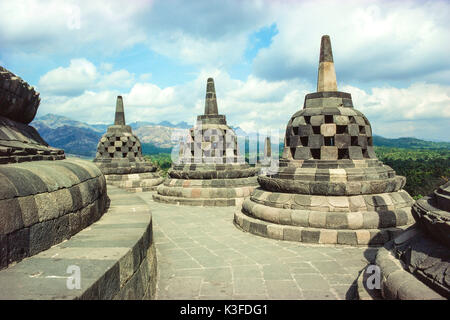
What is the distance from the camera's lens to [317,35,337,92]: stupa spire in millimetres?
7316

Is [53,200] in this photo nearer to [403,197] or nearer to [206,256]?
[206,256]

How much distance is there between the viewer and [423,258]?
277 cm

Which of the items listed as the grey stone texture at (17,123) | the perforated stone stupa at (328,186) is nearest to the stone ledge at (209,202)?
the perforated stone stupa at (328,186)

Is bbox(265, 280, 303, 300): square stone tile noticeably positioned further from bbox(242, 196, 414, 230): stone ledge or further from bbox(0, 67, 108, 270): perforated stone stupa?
bbox(0, 67, 108, 270): perforated stone stupa

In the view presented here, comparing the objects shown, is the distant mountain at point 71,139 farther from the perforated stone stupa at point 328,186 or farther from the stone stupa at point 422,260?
the stone stupa at point 422,260

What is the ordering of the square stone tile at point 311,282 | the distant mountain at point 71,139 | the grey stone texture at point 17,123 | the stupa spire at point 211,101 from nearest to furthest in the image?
1. the grey stone texture at point 17,123
2. the square stone tile at point 311,282
3. the stupa spire at point 211,101
4. the distant mountain at point 71,139

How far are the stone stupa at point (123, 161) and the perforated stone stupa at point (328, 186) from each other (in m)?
8.17

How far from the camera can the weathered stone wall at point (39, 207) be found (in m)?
2.62

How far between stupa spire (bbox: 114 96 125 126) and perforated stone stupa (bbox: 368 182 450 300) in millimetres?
13989

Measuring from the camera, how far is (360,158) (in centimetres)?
684

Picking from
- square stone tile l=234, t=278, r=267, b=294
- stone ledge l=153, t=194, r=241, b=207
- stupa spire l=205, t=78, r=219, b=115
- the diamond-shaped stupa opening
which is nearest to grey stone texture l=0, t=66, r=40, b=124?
square stone tile l=234, t=278, r=267, b=294
